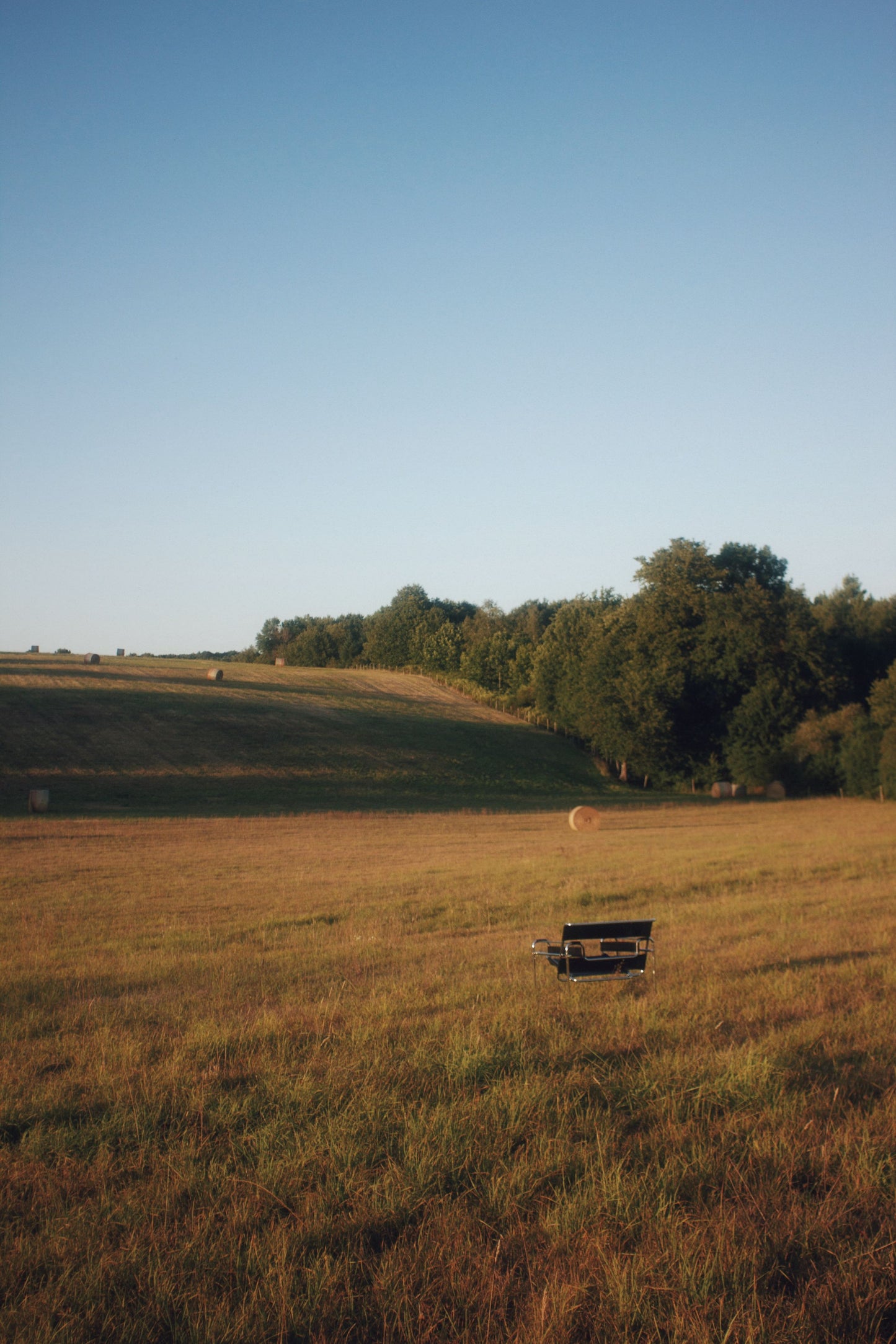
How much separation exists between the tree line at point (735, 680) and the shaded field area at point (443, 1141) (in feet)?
142

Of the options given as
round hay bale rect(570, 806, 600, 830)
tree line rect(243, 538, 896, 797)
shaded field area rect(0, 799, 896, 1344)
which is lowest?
round hay bale rect(570, 806, 600, 830)

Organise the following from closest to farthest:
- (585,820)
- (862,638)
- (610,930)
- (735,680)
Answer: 1. (610,930)
2. (585,820)
3. (735,680)
4. (862,638)

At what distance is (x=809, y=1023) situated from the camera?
679cm

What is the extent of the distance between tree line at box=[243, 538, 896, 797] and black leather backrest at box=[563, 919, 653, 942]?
42.6m

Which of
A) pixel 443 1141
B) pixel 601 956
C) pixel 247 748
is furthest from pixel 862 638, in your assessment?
pixel 443 1141

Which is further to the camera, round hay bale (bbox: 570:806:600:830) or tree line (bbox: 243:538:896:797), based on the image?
tree line (bbox: 243:538:896:797)

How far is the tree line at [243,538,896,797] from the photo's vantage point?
2018 inches

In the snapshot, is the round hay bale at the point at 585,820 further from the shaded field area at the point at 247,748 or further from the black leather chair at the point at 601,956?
the black leather chair at the point at 601,956

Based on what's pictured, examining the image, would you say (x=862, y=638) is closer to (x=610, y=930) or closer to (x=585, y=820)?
(x=585, y=820)

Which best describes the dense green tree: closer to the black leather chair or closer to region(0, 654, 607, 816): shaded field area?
region(0, 654, 607, 816): shaded field area

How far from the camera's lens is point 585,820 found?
33.2 meters

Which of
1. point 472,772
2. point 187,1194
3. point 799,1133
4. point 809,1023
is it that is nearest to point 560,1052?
point 799,1133

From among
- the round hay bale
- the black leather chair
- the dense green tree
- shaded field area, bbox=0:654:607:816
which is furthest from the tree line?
the black leather chair

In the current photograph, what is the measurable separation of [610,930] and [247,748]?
4439cm
